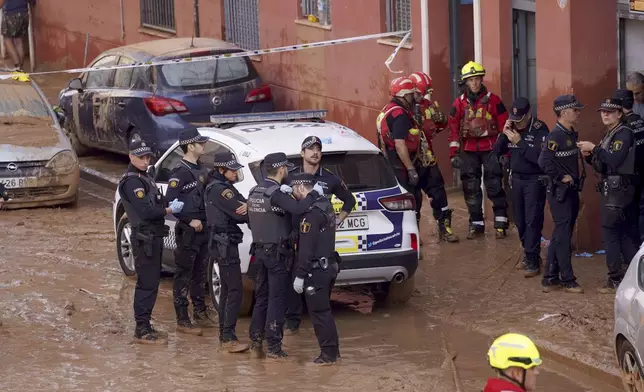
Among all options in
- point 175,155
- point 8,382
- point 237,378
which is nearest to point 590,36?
point 175,155

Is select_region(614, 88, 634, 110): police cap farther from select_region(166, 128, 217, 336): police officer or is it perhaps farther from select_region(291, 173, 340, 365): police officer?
select_region(166, 128, 217, 336): police officer

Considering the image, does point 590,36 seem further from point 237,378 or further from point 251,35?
point 251,35

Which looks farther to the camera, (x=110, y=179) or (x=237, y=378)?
(x=110, y=179)

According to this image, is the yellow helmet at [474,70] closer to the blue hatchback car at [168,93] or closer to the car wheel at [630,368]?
the blue hatchback car at [168,93]

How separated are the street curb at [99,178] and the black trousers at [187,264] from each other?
698 centimetres

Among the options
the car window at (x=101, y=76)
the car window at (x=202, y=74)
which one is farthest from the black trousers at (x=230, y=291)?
the car window at (x=101, y=76)

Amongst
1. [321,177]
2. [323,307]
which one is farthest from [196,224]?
[323,307]

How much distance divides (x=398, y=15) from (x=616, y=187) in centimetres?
629

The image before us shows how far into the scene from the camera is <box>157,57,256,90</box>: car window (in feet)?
58.5

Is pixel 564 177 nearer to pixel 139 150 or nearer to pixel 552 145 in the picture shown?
pixel 552 145

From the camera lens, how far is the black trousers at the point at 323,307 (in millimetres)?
9883

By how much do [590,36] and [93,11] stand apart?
14768mm

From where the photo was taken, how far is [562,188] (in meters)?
11.7

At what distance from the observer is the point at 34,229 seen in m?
15.6
